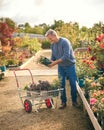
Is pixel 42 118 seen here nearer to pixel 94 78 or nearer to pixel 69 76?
pixel 69 76

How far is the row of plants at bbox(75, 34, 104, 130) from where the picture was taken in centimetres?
566

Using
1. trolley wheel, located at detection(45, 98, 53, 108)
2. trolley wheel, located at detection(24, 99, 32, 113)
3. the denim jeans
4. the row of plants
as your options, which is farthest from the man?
trolley wheel, located at detection(24, 99, 32, 113)

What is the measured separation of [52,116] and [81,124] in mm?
830

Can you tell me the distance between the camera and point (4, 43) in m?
21.0

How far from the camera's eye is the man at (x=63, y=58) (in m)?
7.50

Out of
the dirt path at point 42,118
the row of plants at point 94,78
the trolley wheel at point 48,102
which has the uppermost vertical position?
the row of plants at point 94,78

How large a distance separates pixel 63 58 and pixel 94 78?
162 centimetres

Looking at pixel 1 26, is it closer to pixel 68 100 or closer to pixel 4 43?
pixel 4 43

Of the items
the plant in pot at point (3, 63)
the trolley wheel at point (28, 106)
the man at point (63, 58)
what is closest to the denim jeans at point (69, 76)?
the man at point (63, 58)

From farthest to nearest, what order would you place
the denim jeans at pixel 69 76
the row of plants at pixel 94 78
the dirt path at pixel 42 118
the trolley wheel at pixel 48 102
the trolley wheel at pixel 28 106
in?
the trolley wheel at pixel 48 102 < the denim jeans at pixel 69 76 < the trolley wheel at pixel 28 106 < the dirt path at pixel 42 118 < the row of plants at pixel 94 78

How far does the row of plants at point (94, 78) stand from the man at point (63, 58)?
37cm

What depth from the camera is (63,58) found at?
7449 mm

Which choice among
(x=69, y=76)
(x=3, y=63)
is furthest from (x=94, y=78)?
(x=3, y=63)

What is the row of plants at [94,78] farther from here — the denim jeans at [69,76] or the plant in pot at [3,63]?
the plant in pot at [3,63]
